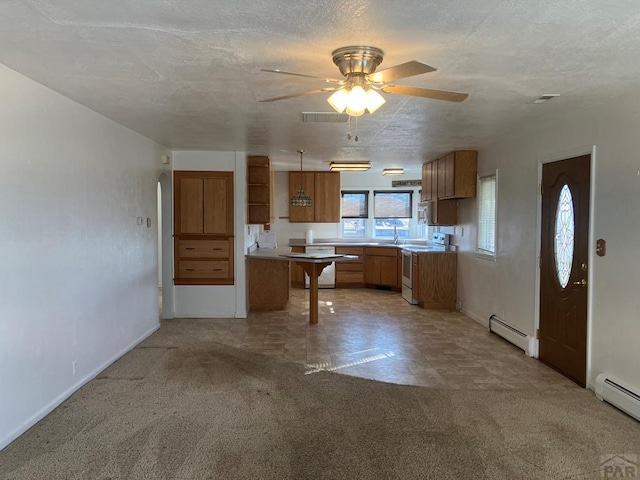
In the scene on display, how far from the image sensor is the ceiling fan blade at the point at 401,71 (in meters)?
2.06

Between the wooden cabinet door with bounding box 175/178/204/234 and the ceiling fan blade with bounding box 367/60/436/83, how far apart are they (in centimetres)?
411

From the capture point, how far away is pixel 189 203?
603 centimetres

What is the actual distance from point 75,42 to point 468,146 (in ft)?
15.2

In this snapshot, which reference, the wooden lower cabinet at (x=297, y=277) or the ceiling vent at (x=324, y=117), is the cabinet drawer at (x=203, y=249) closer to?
the ceiling vent at (x=324, y=117)

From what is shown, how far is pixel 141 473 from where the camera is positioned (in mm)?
2420

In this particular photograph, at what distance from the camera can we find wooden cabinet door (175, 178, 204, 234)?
6.02 m

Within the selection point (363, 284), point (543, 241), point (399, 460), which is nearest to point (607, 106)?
point (543, 241)

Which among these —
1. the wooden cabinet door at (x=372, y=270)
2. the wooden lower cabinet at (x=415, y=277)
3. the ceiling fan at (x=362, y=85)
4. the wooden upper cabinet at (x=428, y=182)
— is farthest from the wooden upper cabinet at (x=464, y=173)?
the ceiling fan at (x=362, y=85)

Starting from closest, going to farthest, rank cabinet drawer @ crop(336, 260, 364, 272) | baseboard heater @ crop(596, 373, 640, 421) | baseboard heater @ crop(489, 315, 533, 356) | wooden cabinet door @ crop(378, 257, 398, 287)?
baseboard heater @ crop(596, 373, 640, 421)
baseboard heater @ crop(489, 315, 533, 356)
wooden cabinet door @ crop(378, 257, 398, 287)
cabinet drawer @ crop(336, 260, 364, 272)

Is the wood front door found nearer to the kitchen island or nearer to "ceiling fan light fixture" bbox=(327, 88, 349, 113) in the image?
"ceiling fan light fixture" bbox=(327, 88, 349, 113)

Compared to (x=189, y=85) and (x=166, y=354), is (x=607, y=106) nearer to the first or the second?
(x=189, y=85)

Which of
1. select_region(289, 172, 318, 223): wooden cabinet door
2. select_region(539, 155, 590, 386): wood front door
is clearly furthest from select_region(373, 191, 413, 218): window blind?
select_region(539, 155, 590, 386): wood front door

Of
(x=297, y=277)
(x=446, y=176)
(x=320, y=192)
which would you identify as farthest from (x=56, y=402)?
(x=320, y=192)

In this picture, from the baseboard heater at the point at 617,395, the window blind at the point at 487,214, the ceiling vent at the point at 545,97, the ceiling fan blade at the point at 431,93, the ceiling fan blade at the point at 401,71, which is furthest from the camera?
the window blind at the point at 487,214
